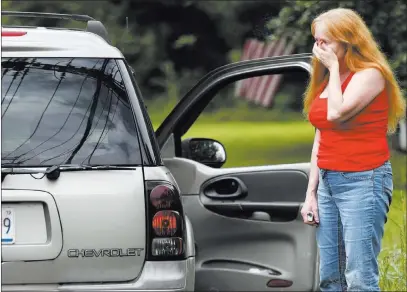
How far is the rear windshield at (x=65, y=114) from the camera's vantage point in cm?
510

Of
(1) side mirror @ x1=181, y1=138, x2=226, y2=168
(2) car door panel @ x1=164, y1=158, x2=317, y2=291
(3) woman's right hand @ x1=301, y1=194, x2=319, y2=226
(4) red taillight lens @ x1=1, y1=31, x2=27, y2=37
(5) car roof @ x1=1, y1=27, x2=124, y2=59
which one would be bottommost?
(2) car door panel @ x1=164, y1=158, x2=317, y2=291

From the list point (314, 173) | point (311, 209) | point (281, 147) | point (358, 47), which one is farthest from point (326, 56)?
point (281, 147)

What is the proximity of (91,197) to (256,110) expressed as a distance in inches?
1594

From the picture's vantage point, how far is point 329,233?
221 inches

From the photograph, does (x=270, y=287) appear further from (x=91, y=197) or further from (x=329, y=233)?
(x=91, y=197)

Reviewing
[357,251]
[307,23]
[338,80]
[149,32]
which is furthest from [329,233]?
[149,32]

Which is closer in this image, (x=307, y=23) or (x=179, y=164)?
(x=179, y=164)

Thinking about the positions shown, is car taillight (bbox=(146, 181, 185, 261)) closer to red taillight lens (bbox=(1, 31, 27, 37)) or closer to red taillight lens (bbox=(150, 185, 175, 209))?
red taillight lens (bbox=(150, 185, 175, 209))

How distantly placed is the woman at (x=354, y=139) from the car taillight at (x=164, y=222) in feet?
2.48

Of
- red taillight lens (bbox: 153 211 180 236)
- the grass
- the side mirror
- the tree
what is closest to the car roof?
red taillight lens (bbox: 153 211 180 236)

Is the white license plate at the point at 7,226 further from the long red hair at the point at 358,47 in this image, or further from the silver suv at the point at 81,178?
the long red hair at the point at 358,47

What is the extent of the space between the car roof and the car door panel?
176 cm

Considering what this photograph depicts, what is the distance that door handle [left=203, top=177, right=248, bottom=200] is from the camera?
6906 millimetres

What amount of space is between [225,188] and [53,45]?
2019 millimetres
